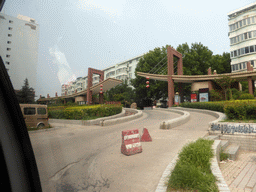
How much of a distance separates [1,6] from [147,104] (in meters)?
32.2

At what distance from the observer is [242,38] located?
3222 centimetres

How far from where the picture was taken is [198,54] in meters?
32.7

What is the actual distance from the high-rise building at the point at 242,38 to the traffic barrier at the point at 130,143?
33.8m

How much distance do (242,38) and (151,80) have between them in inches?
738

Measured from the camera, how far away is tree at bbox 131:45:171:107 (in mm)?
31164

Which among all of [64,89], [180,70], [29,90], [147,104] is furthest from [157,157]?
[147,104]

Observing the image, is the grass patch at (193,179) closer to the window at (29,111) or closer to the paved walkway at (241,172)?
the paved walkway at (241,172)

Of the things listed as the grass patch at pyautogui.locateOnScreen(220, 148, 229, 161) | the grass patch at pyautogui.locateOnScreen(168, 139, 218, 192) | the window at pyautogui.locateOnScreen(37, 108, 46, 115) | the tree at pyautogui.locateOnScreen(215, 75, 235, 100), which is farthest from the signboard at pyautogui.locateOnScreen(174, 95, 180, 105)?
the window at pyautogui.locateOnScreen(37, 108, 46, 115)

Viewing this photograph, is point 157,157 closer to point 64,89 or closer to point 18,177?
point 64,89

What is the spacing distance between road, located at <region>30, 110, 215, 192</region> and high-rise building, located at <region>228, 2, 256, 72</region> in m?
32.3

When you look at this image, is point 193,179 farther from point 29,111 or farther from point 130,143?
point 29,111

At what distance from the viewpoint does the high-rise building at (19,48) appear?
3.93 feet

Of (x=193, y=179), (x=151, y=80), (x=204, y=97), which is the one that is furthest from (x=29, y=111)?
(x=151, y=80)

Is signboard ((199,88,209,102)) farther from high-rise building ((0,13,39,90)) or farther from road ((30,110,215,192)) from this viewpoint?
high-rise building ((0,13,39,90))
